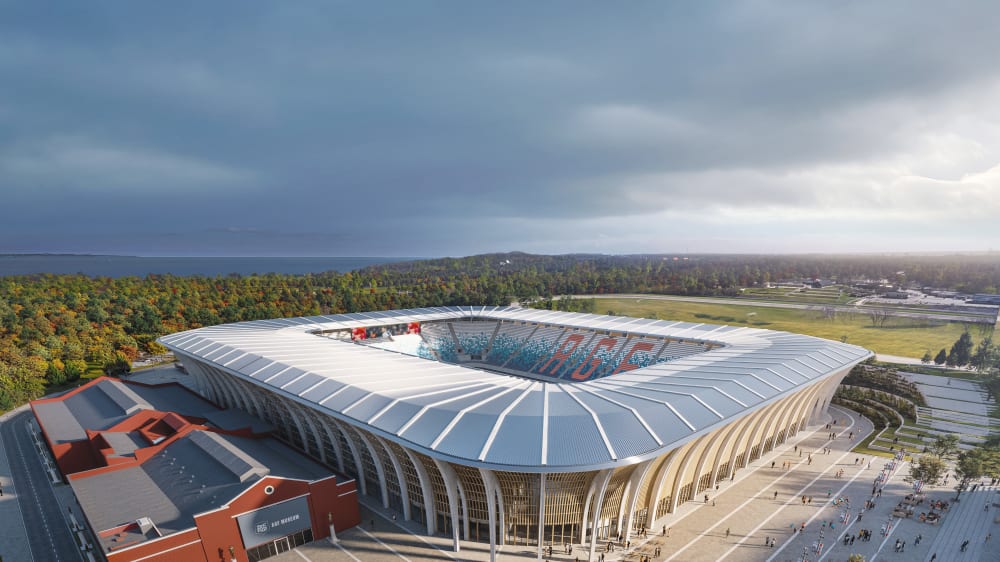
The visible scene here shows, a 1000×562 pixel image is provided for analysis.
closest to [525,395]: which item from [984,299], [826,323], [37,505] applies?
[37,505]

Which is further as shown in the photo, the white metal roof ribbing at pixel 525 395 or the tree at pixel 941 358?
the tree at pixel 941 358

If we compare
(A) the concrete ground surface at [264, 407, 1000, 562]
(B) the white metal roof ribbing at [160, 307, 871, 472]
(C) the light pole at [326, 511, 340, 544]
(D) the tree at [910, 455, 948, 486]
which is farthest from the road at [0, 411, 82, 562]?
(D) the tree at [910, 455, 948, 486]

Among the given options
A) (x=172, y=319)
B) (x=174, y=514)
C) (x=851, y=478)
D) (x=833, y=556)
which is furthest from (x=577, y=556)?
(x=172, y=319)

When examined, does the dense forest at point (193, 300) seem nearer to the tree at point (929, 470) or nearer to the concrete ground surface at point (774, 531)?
the concrete ground surface at point (774, 531)

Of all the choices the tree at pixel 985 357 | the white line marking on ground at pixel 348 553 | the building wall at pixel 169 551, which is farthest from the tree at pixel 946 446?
the building wall at pixel 169 551

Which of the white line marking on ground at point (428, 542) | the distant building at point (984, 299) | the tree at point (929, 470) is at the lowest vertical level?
the white line marking on ground at point (428, 542)

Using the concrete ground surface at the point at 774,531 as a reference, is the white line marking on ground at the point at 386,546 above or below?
above
